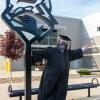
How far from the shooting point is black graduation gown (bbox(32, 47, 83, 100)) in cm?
664

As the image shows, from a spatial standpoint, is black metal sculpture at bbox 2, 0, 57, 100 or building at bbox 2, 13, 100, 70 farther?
building at bbox 2, 13, 100, 70

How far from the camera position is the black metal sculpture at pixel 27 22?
23.2 ft

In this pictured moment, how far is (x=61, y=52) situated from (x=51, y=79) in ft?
1.71

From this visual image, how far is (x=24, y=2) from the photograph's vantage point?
7488 millimetres

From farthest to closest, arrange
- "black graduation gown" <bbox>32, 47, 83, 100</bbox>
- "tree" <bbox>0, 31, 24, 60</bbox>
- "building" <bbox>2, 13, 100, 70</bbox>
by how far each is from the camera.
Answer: "building" <bbox>2, 13, 100, 70</bbox> → "tree" <bbox>0, 31, 24, 60</bbox> → "black graduation gown" <bbox>32, 47, 83, 100</bbox>

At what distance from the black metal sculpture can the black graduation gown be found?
1.41ft

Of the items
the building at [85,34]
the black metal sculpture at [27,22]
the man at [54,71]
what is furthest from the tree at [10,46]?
the building at [85,34]

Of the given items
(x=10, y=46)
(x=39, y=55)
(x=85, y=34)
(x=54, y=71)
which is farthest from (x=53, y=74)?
(x=85, y=34)

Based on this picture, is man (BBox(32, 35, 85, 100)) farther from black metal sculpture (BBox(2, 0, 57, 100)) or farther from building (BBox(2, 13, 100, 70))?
building (BBox(2, 13, 100, 70))

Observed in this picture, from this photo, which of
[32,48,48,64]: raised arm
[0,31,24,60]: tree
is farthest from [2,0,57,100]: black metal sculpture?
[0,31,24,60]: tree

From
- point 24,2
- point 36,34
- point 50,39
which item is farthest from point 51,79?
point 50,39

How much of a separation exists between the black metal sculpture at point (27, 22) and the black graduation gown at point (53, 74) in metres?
0.43

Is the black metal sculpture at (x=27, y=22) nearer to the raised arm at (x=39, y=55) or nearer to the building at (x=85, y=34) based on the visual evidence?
the raised arm at (x=39, y=55)

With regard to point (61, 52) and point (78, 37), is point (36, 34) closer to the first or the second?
point (61, 52)
